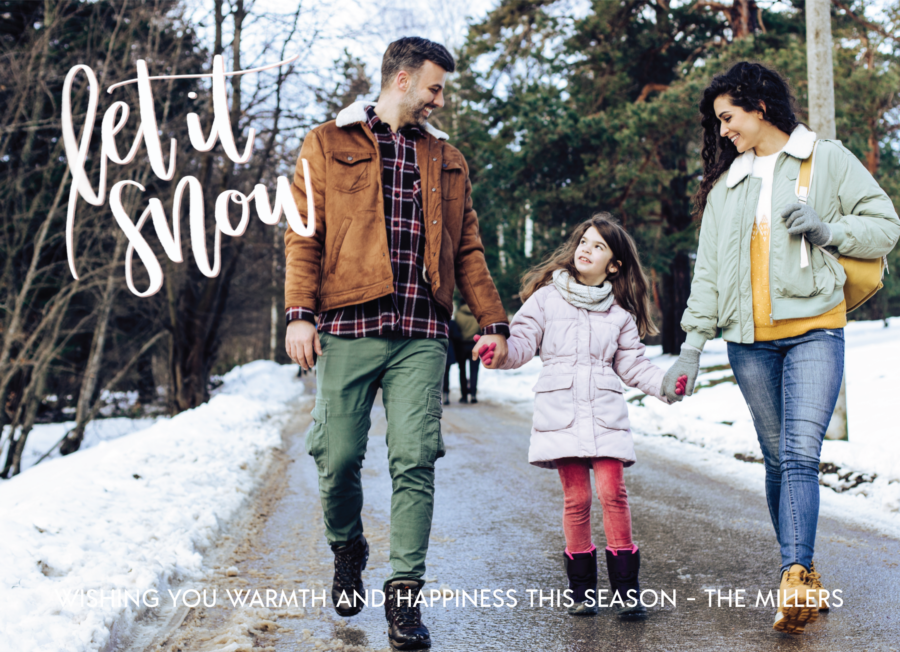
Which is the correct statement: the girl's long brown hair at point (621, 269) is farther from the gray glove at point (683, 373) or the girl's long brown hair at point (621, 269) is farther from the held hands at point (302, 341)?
the held hands at point (302, 341)

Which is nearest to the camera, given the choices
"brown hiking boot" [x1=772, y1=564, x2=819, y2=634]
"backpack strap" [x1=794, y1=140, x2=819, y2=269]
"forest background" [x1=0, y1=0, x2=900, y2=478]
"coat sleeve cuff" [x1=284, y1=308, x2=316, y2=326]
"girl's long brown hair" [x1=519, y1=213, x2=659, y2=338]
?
"brown hiking boot" [x1=772, y1=564, x2=819, y2=634]

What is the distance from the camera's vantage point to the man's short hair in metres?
3.31

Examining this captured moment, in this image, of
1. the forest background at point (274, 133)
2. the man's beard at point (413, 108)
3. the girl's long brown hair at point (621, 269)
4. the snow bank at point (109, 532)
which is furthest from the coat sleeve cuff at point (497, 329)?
the forest background at point (274, 133)

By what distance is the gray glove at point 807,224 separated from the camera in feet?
10.3

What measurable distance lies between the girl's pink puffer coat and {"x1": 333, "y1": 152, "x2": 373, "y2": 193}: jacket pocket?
3.14ft

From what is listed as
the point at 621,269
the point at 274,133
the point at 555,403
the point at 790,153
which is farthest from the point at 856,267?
the point at 274,133

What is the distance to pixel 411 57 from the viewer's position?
10.9 feet

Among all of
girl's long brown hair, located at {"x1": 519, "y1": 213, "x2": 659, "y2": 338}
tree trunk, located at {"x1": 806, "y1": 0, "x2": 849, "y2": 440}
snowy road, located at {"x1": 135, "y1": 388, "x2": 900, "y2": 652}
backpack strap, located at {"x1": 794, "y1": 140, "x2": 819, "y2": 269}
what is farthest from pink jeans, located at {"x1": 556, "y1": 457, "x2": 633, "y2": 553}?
tree trunk, located at {"x1": 806, "y1": 0, "x2": 849, "y2": 440}

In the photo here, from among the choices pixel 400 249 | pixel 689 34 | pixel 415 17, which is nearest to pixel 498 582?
pixel 400 249

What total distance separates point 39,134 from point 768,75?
507 inches

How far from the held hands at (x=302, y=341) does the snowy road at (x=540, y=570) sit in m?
1.10

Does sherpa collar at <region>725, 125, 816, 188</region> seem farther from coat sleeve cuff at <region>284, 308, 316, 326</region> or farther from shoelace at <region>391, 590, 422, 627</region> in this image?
shoelace at <region>391, 590, 422, 627</region>

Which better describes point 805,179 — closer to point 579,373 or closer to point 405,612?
point 579,373

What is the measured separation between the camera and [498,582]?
12.5ft
